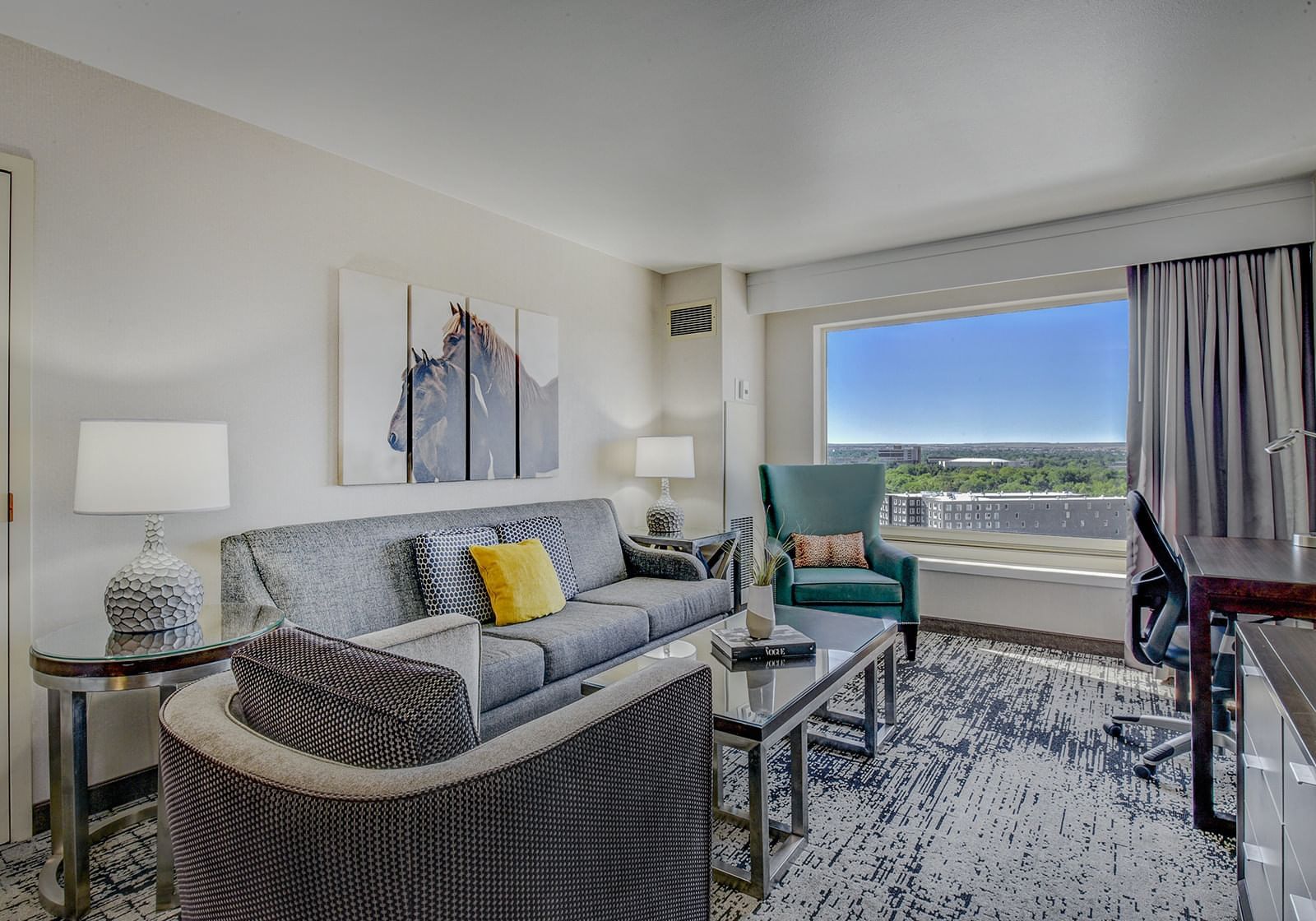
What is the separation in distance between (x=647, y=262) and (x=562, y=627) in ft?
8.98

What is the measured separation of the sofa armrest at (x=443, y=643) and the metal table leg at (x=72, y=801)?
88cm

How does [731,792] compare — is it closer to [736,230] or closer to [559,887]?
[559,887]

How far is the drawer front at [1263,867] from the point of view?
1253 millimetres

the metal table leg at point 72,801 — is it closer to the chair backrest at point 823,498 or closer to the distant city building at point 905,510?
the chair backrest at point 823,498

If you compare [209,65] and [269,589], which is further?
[269,589]

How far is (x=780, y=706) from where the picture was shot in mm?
1939

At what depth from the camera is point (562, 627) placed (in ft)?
9.32

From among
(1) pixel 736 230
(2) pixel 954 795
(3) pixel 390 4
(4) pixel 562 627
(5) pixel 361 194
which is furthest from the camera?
(1) pixel 736 230

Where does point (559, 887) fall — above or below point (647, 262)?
below

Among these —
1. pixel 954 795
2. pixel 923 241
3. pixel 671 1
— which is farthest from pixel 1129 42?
pixel 954 795

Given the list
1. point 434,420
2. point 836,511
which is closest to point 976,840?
point 836,511

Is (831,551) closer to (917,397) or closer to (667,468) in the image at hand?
(667,468)

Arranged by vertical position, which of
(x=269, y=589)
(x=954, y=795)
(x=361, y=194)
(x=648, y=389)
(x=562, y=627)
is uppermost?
(x=361, y=194)

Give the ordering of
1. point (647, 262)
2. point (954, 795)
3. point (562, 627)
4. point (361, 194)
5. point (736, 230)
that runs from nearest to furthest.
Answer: point (954, 795)
point (562, 627)
point (361, 194)
point (736, 230)
point (647, 262)
